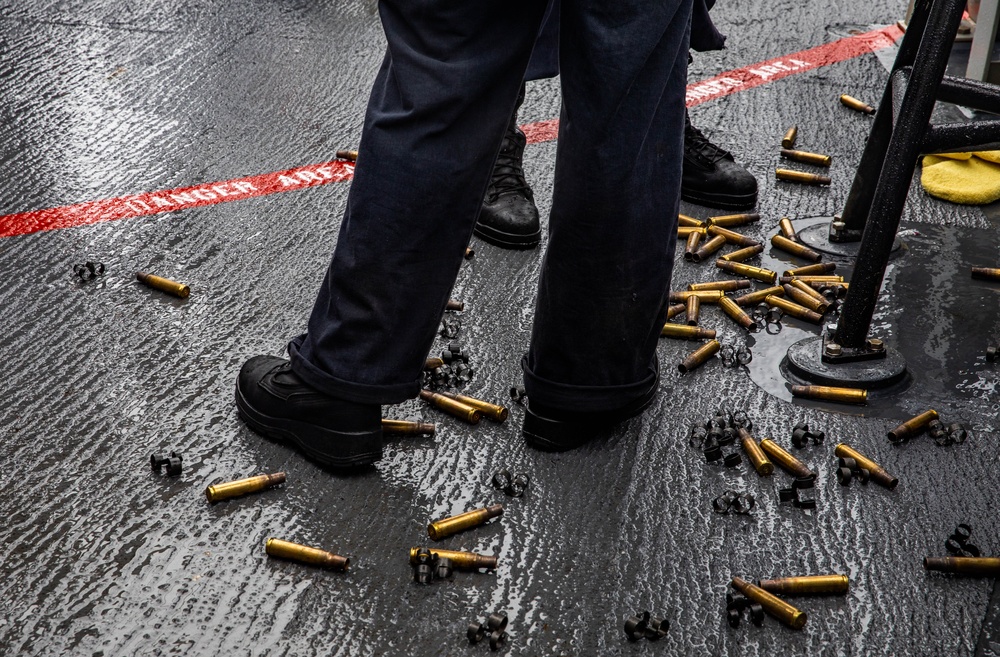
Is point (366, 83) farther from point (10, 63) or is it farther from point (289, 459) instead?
point (289, 459)

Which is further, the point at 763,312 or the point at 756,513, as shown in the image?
the point at 763,312

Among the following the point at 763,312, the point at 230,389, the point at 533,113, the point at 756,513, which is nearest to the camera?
the point at 756,513

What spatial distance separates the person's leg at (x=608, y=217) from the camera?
2.12 metres

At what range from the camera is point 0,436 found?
8.59ft

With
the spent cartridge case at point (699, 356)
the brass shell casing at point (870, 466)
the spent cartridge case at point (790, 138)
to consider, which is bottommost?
the spent cartridge case at point (699, 356)

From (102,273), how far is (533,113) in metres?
2.44

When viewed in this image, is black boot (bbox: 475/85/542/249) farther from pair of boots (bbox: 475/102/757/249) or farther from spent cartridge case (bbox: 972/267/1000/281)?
spent cartridge case (bbox: 972/267/1000/281)

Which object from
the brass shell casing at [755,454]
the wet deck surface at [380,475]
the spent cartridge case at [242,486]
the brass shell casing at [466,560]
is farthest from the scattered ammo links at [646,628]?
the spent cartridge case at [242,486]

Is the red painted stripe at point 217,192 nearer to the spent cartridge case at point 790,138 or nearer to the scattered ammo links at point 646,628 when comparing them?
the spent cartridge case at point 790,138

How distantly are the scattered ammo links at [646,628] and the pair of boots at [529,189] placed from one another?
77.0 inches

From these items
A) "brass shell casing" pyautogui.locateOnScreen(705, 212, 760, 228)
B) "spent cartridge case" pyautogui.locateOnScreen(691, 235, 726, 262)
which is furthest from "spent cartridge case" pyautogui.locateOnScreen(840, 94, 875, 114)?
"spent cartridge case" pyautogui.locateOnScreen(691, 235, 726, 262)

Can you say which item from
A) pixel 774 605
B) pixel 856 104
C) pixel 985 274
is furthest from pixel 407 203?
pixel 856 104

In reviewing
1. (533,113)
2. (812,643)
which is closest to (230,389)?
(812,643)

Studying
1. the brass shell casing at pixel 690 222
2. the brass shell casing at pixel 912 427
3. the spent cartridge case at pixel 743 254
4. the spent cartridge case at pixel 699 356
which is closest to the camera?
the brass shell casing at pixel 912 427
